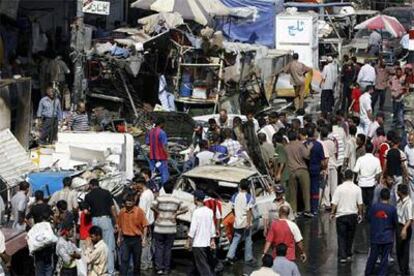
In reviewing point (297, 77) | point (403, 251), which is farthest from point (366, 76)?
point (403, 251)

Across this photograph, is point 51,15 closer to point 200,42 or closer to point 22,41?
point 22,41

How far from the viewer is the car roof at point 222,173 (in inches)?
770

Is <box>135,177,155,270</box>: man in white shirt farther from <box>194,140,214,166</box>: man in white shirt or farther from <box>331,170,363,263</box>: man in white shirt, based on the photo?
<box>331,170,363,263</box>: man in white shirt

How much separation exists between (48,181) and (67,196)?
1690 mm

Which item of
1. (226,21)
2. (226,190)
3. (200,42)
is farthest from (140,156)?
(226,21)

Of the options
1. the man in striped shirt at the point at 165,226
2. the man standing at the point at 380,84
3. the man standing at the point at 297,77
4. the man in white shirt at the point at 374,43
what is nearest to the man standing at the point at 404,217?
the man in striped shirt at the point at 165,226

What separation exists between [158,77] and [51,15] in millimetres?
4041

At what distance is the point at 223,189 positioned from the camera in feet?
65.1

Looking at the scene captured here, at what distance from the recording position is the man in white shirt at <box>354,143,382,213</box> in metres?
21.5

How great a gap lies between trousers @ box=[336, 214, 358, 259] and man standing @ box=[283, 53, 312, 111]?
463 inches

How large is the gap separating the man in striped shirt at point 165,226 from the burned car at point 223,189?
2.10 feet

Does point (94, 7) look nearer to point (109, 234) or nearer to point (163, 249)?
point (163, 249)

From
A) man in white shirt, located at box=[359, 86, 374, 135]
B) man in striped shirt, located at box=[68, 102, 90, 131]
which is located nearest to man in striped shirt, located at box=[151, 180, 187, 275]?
man in striped shirt, located at box=[68, 102, 90, 131]

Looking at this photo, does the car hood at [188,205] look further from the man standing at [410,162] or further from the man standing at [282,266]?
the man standing at [282,266]
